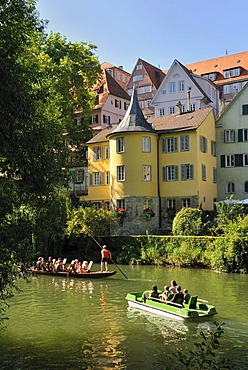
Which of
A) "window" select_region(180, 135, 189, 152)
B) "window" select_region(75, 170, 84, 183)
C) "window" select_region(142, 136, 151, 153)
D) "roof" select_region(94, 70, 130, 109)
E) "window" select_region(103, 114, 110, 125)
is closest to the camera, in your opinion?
"window" select_region(180, 135, 189, 152)

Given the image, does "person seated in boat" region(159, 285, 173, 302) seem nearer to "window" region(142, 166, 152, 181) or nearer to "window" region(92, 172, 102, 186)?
"window" region(142, 166, 152, 181)

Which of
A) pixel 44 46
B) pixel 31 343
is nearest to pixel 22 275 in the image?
pixel 31 343

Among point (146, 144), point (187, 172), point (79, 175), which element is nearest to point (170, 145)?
point (146, 144)

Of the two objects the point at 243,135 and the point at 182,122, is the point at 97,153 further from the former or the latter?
Answer: the point at 243,135

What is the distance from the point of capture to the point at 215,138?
49.3m

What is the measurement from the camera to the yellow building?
4450 cm

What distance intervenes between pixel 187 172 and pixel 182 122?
5.04 metres

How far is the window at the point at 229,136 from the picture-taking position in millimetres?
48553

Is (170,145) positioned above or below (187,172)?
above

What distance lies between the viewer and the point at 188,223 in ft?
127

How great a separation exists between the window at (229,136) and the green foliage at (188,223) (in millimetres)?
11967

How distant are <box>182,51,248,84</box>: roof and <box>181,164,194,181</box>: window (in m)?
33.6

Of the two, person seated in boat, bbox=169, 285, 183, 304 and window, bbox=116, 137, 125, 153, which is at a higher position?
window, bbox=116, 137, 125, 153

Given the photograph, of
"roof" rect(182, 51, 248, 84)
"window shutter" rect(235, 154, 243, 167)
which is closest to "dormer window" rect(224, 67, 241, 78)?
"roof" rect(182, 51, 248, 84)
